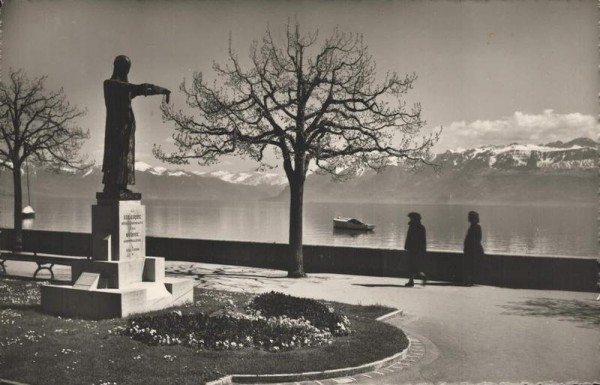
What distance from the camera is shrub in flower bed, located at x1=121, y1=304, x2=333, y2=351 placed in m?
9.77

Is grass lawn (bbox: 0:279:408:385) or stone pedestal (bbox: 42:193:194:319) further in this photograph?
stone pedestal (bbox: 42:193:194:319)

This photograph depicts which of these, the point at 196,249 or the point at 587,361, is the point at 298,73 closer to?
the point at 196,249

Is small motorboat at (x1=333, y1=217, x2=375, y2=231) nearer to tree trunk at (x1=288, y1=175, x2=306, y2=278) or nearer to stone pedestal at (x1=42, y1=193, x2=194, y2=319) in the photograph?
tree trunk at (x1=288, y1=175, x2=306, y2=278)

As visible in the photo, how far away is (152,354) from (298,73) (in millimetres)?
12927

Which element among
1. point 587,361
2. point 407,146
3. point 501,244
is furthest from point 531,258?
point 501,244

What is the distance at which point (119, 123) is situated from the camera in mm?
13273

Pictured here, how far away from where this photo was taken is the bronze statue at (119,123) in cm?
1311

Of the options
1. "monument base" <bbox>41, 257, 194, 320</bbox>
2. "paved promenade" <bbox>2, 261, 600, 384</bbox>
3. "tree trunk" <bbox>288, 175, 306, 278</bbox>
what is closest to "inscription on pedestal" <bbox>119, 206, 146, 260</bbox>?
"monument base" <bbox>41, 257, 194, 320</bbox>

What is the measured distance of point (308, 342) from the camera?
9.97 m

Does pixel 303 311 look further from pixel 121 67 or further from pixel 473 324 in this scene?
pixel 121 67

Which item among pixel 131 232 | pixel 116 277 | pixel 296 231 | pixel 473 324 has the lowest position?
pixel 473 324

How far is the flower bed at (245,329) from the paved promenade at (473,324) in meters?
1.65

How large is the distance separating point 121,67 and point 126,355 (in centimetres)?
694

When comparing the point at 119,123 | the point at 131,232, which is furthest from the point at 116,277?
the point at 119,123
